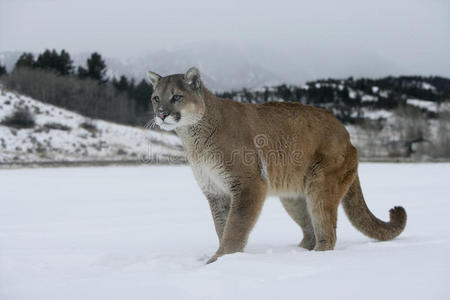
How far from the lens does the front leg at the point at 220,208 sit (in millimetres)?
6828

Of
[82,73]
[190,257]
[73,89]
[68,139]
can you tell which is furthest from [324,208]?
[82,73]

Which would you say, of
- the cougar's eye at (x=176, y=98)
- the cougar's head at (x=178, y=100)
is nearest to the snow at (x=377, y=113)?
Answer: the cougar's head at (x=178, y=100)

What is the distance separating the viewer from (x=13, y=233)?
29.6ft

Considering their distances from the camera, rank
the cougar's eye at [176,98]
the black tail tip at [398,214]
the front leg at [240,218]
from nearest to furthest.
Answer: the front leg at [240,218]
the cougar's eye at [176,98]
the black tail tip at [398,214]

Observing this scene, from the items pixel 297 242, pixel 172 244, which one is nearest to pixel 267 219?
pixel 297 242

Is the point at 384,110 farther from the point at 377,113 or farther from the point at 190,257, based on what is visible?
the point at 190,257

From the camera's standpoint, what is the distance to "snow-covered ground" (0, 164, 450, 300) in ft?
13.3

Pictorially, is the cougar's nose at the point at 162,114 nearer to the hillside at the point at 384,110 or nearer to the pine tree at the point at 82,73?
the hillside at the point at 384,110

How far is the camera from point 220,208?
22.6ft

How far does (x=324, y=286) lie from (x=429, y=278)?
99cm

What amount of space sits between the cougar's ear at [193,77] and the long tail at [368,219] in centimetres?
327

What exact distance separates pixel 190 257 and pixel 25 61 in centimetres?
6562

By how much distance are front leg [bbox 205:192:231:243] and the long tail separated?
2.22 metres

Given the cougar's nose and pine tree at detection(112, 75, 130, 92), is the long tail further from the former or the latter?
pine tree at detection(112, 75, 130, 92)
